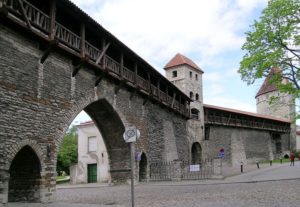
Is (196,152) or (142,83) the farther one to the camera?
(196,152)

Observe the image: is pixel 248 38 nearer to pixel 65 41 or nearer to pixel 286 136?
pixel 65 41

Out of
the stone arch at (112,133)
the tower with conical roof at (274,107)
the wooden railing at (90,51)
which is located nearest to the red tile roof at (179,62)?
the tower with conical roof at (274,107)

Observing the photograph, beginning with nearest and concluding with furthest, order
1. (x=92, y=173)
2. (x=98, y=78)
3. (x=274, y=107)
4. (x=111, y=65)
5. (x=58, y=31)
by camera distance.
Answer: (x=58, y=31) → (x=98, y=78) → (x=111, y=65) → (x=92, y=173) → (x=274, y=107)

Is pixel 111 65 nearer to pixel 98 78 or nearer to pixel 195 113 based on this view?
pixel 98 78

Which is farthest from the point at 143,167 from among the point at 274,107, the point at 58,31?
the point at 274,107

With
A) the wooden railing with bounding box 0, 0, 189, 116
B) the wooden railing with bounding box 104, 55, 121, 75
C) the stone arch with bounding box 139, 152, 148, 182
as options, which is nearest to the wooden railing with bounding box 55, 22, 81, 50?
the wooden railing with bounding box 0, 0, 189, 116

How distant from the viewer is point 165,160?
25.4m

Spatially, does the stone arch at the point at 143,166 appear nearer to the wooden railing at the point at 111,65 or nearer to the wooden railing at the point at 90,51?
the wooden railing at the point at 111,65

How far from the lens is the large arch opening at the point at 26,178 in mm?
12359

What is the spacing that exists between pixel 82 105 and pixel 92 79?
4.93ft

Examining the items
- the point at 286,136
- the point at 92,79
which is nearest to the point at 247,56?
the point at 92,79

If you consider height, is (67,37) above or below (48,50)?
above

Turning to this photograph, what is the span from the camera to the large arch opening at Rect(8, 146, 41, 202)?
12.4 metres

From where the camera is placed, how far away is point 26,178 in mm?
12469
